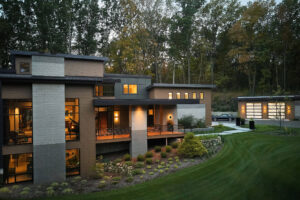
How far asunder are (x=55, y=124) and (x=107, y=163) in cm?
459

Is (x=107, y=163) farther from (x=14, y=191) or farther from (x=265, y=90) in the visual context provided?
(x=265, y=90)

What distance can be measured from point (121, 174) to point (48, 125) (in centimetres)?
555

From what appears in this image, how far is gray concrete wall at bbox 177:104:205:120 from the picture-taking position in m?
21.5

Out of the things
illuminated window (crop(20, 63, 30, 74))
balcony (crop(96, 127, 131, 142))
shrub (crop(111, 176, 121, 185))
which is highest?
illuminated window (crop(20, 63, 30, 74))

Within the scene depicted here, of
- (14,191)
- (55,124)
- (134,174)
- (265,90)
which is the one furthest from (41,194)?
(265,90)

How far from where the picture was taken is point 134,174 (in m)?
11.6

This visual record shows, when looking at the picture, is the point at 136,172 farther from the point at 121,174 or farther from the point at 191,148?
the point at 191,148

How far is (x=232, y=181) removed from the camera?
9.28 meters

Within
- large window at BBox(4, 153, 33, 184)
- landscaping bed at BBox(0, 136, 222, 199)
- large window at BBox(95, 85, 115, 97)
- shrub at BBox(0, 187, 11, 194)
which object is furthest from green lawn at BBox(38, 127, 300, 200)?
large window at BBox(95, 85, 115, 97)

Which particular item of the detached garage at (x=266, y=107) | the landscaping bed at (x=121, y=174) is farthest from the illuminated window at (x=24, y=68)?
the detached garage at (x=266, y=107)

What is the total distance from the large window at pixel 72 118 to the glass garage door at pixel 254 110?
27698 millimetres

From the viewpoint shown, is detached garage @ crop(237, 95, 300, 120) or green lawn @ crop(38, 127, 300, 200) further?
detached garage @ crop(237, 95, 300, 120)

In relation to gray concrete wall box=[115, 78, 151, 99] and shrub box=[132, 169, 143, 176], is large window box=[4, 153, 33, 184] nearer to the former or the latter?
shrub box=[132, 169, 143, 176]

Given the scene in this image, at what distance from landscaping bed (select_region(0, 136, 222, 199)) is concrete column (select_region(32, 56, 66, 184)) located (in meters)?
0.82
